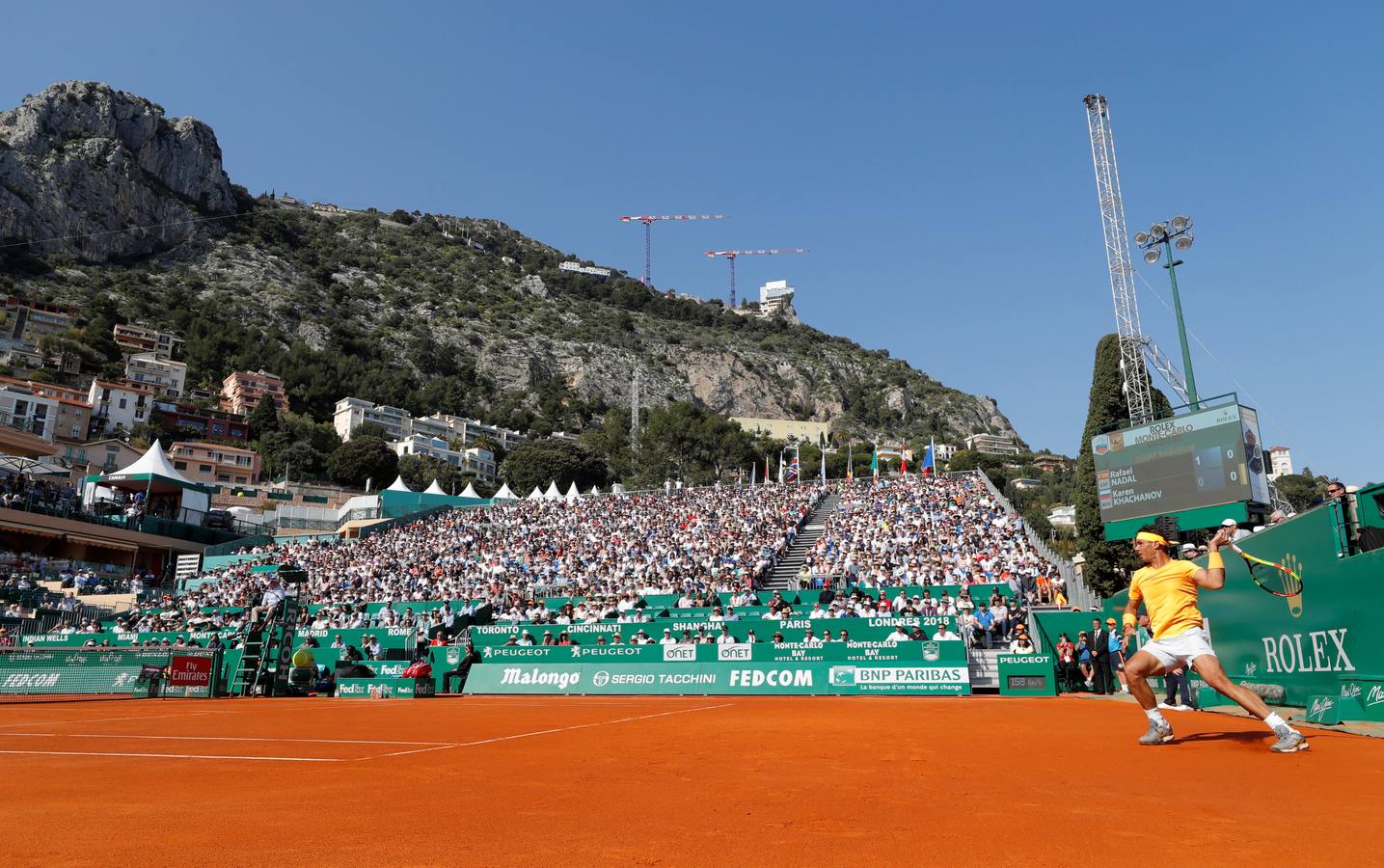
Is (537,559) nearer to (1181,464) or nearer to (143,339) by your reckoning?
(1181,464)

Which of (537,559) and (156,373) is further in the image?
(156,373)

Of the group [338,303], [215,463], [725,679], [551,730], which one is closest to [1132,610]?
[551,730]

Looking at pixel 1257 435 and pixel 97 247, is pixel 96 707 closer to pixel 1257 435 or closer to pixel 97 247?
pixel 1257 435

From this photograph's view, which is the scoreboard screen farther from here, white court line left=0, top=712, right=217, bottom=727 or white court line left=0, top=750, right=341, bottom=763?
white court line left=0, top=712, right=217, bottom=727

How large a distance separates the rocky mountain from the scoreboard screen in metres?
119

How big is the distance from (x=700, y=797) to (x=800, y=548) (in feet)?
101

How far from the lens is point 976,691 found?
18.4 m

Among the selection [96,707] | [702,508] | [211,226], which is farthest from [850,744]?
[211,226]

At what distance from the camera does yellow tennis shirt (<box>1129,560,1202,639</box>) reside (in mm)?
6785

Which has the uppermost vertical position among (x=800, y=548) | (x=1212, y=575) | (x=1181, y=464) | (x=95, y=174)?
(x=95, y=174)

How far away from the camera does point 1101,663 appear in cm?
1723

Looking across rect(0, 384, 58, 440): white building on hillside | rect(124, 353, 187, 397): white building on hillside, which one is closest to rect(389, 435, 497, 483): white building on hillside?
rect(124, 353, 187, 397): white building on hillside

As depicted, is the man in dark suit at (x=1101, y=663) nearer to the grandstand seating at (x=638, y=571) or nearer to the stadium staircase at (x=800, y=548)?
the grandstand seating at (x=638, y=571)

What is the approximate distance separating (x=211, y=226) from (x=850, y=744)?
154922 mm
